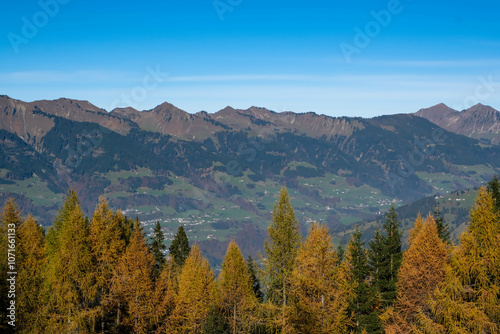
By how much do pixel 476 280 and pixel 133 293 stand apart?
86.5ft

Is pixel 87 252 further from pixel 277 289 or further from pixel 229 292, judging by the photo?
pixel 229 292

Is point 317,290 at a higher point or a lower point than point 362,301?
higher

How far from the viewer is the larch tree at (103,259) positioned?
127 ft

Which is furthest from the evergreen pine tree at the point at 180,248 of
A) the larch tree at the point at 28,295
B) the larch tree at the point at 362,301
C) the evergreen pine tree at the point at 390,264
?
the larch tree at the point at 28,295

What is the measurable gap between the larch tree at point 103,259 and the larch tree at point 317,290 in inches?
581

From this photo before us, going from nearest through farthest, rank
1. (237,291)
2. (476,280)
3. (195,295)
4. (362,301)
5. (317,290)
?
(476,280) → (317,290) → (362,301) → (237,291) → (195,295)

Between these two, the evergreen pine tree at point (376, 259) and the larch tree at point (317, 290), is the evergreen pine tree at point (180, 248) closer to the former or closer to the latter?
the evergreen pine tree at point (376, 259)

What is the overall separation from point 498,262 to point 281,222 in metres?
15.0

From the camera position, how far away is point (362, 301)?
45.4 metres

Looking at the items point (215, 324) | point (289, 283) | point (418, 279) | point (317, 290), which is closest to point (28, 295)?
point (289, 283)

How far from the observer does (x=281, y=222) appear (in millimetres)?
37281

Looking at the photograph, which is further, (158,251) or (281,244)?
→ (158,251)

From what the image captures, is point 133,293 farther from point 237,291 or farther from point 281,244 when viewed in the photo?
point 237,291

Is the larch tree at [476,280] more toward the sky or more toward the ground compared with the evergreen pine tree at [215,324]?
more toward the sky
